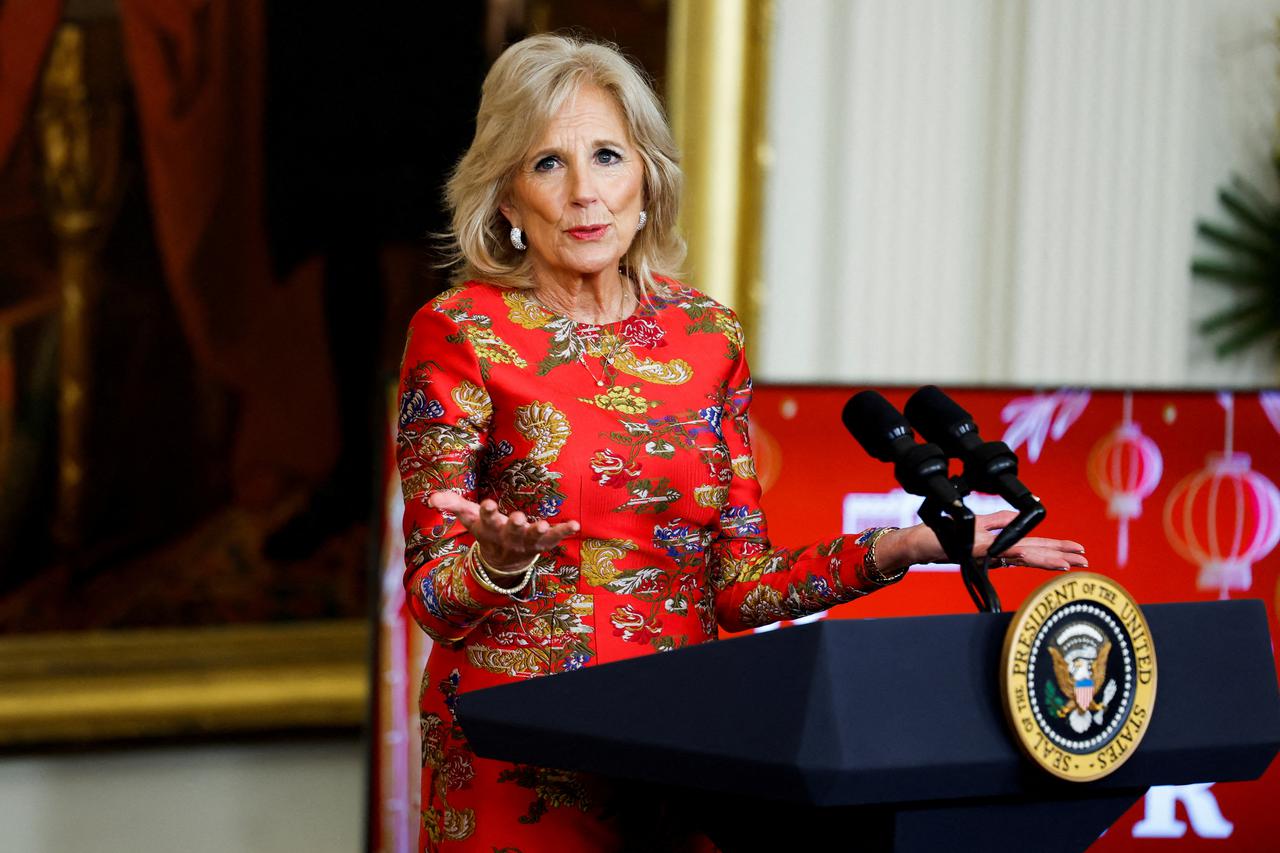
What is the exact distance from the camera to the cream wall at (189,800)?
3.49 meters

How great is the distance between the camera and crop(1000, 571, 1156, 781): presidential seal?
1.21 m

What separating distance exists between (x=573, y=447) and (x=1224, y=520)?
71.0 inches

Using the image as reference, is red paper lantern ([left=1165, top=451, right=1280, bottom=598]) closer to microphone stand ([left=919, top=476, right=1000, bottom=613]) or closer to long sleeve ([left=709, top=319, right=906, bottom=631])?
long sleeve ([left=709, top=319, right=906, bottom=631])

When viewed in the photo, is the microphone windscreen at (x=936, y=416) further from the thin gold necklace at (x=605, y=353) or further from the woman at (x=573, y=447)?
the thin gold necklace at (x=605, y=353)

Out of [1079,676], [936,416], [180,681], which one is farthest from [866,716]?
[180,681]

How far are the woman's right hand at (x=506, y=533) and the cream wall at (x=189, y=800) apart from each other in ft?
6.94

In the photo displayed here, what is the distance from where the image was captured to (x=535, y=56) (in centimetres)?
181

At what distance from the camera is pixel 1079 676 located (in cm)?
124

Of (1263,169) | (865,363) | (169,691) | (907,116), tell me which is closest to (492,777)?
(169,691)

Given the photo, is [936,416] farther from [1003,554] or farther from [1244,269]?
[1244,269]

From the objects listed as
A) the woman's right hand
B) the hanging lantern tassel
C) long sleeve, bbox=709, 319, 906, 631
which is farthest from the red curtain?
the hanging lantern tassel

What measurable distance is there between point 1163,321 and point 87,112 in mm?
2950

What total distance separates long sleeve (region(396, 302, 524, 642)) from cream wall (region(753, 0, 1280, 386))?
2306 mm

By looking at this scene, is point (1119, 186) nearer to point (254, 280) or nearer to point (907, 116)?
point (907, 116)
